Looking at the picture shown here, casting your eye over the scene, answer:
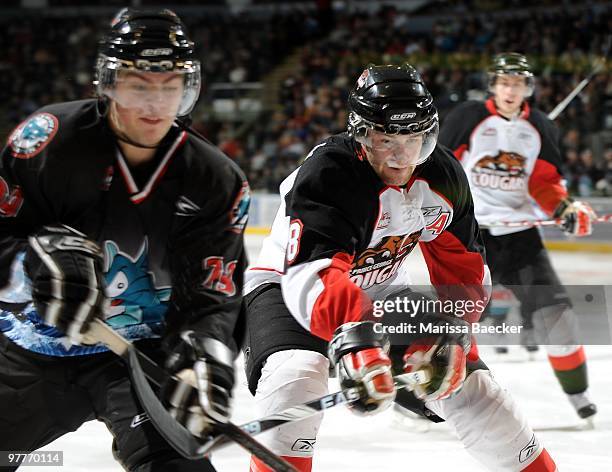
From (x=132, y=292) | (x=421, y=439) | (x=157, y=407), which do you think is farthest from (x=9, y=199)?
(x=421, y=439)

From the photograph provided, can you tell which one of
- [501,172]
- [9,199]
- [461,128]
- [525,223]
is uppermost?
[9,199]

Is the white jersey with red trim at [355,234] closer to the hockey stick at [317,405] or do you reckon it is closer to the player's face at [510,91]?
the hockey stick at [317,405]

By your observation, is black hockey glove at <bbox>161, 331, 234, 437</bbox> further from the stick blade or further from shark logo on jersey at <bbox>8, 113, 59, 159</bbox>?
shark logo on jersey at <bbox>8, 113, 59, 159</bbox>

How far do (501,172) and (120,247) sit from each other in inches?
104

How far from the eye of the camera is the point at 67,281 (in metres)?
1.66

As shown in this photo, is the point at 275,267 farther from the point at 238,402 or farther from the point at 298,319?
the point at 238,402

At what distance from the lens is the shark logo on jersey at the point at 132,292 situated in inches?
73.0

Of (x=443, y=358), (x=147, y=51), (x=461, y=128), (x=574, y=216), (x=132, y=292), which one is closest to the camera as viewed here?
(x=147, y=51)

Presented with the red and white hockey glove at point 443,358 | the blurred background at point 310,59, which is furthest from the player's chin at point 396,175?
the blurred background at point 310,59

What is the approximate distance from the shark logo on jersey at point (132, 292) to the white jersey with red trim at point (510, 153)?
2.42m

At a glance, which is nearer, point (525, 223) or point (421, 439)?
point (421, 439)

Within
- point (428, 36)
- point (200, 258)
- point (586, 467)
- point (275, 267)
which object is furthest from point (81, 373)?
point (428, 36)

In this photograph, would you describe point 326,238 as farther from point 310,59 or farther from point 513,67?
point 310,59

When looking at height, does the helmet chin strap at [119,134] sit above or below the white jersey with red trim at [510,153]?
above
